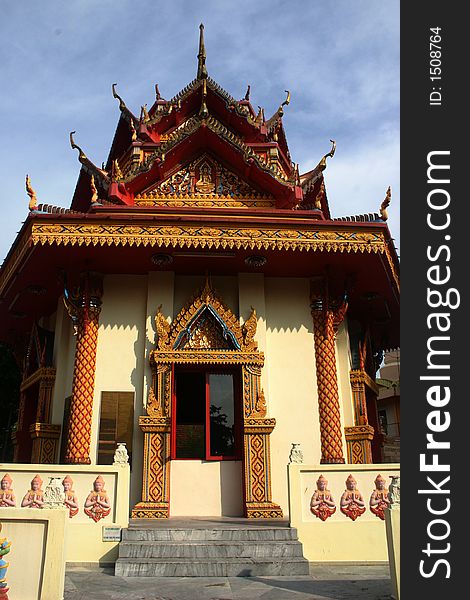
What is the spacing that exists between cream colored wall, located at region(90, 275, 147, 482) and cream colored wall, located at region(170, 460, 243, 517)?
2.29ft

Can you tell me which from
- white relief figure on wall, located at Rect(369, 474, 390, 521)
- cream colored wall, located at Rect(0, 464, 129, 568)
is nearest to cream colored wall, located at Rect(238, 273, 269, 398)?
white relief figure on wall, located at Rect(369, 474, 390, 521)

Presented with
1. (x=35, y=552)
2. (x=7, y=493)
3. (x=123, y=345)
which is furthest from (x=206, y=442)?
(x=35, y=552)

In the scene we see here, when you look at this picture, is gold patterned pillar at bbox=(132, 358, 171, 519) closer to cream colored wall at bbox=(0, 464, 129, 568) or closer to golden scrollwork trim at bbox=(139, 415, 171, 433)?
golden scrollwork trim at bbox=(139, 415, 171, 433)

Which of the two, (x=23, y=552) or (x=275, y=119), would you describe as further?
(x=275, y=119)

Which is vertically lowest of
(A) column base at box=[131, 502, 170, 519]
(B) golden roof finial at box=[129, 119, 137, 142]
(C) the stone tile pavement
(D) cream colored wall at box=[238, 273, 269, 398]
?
(C) the stone tile pavement

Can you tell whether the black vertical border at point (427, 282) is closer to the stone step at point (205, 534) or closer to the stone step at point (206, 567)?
the stone step at point (206, 567)

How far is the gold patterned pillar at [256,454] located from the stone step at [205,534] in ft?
5.36

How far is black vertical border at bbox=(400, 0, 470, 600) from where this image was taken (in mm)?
4070

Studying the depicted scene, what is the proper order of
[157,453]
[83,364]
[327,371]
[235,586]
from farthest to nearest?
[327,371] < [83,364] < [157,453] < [235,586]

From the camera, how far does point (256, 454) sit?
8656 millimetres

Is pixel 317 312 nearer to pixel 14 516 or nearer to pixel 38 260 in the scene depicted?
pixel 38 260

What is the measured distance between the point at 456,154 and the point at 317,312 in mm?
4706

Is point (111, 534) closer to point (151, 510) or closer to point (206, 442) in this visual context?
point (151, 510)

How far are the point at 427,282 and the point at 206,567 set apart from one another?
3943 mm
